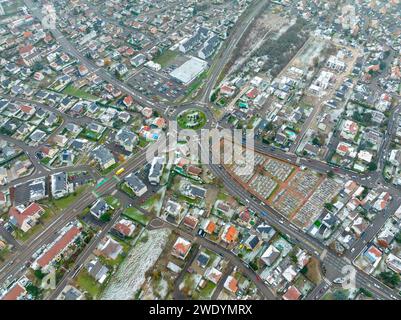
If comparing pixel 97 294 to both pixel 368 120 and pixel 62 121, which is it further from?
pixel 368 120

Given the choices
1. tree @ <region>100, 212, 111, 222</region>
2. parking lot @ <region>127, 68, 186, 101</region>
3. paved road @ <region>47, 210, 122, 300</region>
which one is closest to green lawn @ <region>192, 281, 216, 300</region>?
paved road @ <region>47, 210, 122, 300</region>

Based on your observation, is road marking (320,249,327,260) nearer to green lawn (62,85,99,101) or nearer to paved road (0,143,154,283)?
paved road (0,143,154,283)

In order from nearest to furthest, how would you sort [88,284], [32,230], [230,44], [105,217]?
[88,284], [32,230], [105,217], [230,44]

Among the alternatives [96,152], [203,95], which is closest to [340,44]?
[203,95]

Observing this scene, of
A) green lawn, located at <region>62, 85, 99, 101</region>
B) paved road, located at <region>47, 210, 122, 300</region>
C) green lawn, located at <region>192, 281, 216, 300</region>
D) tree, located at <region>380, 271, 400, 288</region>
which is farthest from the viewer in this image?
green lawn, located at <region>62, 85, 99, 101</region>

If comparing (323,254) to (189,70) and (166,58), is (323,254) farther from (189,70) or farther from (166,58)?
(166,58)

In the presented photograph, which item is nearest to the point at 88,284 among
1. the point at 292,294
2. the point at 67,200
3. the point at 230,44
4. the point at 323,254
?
the point at 67,200
